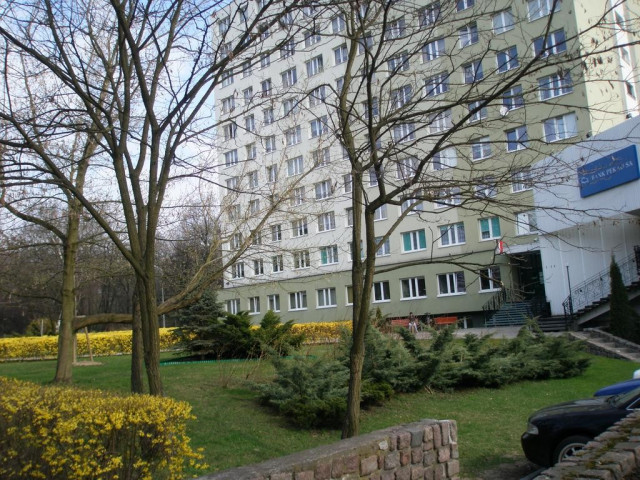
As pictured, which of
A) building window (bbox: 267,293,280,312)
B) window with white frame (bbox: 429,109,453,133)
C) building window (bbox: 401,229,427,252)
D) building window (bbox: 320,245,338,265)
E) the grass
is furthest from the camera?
building window (bbox: 267,293,280,312)

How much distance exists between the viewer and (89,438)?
4711mm


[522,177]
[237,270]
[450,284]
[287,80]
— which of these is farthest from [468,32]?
[450,284]

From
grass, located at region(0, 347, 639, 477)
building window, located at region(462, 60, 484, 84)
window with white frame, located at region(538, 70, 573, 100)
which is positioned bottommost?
grass, located at region(0, 347, 639, 477)

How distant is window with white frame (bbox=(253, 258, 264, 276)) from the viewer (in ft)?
36.6

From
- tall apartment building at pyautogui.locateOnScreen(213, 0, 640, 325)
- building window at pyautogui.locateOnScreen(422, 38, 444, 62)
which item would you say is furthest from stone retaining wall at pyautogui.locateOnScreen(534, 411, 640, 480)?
building window at pyautogui.locateOnScreen(422, 38, 444, 62)

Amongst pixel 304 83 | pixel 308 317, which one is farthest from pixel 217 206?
pixel 308 317

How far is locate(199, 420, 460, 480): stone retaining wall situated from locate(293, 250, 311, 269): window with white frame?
18.7 ft

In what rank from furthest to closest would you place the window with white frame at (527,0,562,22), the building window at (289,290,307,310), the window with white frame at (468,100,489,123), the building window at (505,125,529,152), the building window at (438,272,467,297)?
the building window at (289,290,307,310), the building window at (438,272,467,297), the building window at (505,125,529,152), the window with white frame at (468,100,489,123), the window with white frame at (527,0,562,22)

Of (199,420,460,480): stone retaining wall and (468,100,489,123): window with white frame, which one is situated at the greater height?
(468,100,489,123): window with white frame

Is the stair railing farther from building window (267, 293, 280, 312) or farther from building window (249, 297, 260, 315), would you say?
building window (249, 297, 260, 315)

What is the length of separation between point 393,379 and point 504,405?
237 cm

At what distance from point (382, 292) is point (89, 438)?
3490cm

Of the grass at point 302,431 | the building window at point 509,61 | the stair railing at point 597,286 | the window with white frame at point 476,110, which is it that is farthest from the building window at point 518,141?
the stair railing at point 597,286

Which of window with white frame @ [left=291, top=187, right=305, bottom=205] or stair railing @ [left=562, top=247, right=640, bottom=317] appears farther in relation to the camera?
stair railing @ [left=562, top=247, right=640, bottom=317]
